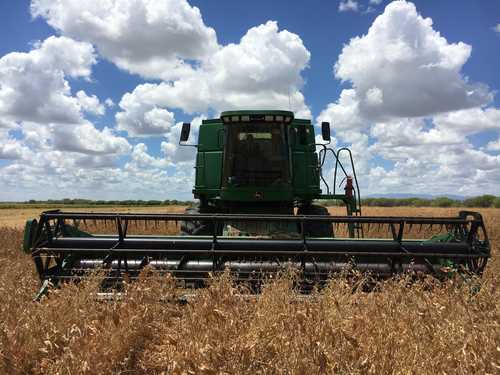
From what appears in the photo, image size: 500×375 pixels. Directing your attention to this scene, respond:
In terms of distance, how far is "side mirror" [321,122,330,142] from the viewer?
6.84m

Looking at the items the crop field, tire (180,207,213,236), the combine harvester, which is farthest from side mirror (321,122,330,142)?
the crop field

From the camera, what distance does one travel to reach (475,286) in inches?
123

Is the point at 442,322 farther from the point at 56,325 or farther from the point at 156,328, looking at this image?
the point at 56,325

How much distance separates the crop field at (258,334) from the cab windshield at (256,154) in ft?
11.0

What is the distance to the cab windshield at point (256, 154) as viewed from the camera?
6.25m

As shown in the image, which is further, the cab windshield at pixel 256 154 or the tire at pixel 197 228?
the cab windshield at pixel 256 154

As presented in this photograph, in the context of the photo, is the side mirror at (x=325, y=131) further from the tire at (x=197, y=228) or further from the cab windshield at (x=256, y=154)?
the tire at (x=197, y=228)

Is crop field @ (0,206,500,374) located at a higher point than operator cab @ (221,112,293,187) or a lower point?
lower

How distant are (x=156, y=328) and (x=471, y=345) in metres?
1.97

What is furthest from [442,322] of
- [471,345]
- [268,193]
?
[268,193]

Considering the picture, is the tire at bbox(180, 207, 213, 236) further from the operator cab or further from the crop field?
the crop field

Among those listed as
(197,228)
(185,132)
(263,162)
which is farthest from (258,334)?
(185,132)

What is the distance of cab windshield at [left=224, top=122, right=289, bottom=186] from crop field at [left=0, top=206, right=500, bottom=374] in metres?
3.35

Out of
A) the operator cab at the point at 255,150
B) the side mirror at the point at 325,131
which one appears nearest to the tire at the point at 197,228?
the operator cab at the point at 255,150
